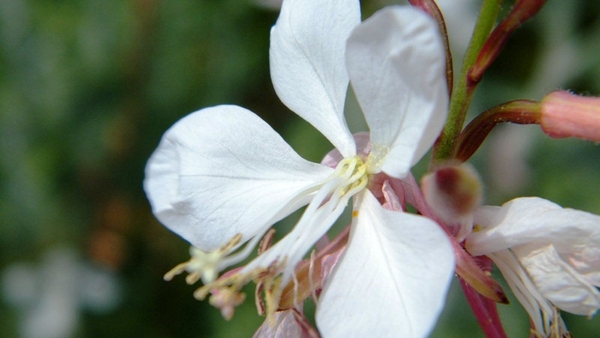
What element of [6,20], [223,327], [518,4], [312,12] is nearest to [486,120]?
[518,4]

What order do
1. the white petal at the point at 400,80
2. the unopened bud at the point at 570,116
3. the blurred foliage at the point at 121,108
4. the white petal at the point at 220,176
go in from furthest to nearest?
the blurred foliage at the point at 121,108
the white petal at the point at 220,176
the unopened bud at the point at 570,116
the white petal at the point at 400,80

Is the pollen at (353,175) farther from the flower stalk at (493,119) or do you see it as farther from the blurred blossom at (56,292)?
the blurred blossom at (56,292)

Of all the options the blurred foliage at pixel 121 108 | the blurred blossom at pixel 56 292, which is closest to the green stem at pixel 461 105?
the blurred foliage at pixel 121 108

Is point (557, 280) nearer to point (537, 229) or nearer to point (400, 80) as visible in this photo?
point (537, 229)

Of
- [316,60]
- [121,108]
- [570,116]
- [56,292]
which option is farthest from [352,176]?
[56,292]

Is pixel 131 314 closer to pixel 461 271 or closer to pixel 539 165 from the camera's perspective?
pixel 539 165

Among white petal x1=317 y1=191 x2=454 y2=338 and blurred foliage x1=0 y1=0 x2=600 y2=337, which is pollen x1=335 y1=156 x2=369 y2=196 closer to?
white petal x1=317 y1=191 x2=454 y2=338
